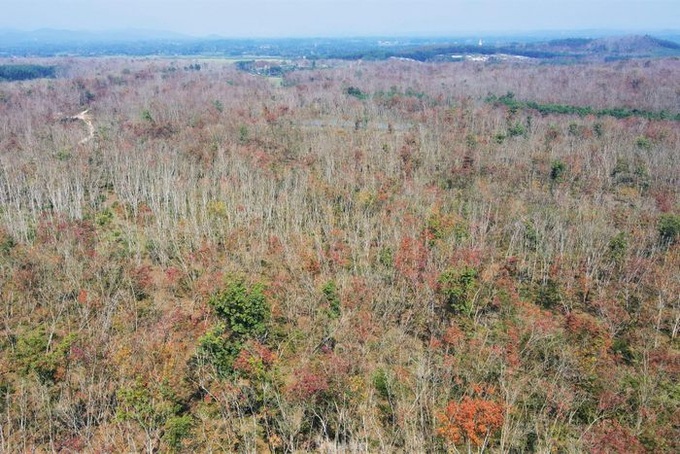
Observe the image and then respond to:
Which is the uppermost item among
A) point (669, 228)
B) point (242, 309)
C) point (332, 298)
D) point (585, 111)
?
point (585, 111)

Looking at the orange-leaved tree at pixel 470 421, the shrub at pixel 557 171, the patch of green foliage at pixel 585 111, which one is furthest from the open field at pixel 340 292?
the patch of green foliage at pixel 585 111

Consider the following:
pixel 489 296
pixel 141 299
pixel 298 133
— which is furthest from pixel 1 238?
pixel 298 133

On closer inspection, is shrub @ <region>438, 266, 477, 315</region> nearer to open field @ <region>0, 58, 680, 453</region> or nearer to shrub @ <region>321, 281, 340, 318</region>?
open field @ <region>0, 58, 680, 453</region>

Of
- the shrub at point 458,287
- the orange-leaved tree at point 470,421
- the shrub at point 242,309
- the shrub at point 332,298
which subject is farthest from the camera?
the shrub at point 332,298

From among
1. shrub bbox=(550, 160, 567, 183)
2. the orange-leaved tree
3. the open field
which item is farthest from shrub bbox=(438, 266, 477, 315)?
shrub bbox=(550, 160, 567, 183)

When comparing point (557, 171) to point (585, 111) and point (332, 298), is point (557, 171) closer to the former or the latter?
point (332, 298)

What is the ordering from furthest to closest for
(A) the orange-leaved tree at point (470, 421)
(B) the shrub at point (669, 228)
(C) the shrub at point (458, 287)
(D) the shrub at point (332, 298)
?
(B) the shrub at point (669, 228) < (D) the shrub at point (332, 298) < (C) the shrub at point (458, 287) < (A) the orange-leaved tree at point (470, 421)

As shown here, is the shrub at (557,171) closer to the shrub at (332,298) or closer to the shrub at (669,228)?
the shrub at (669,228)

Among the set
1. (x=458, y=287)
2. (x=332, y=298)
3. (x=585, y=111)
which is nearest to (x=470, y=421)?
(x=458, y=287)
